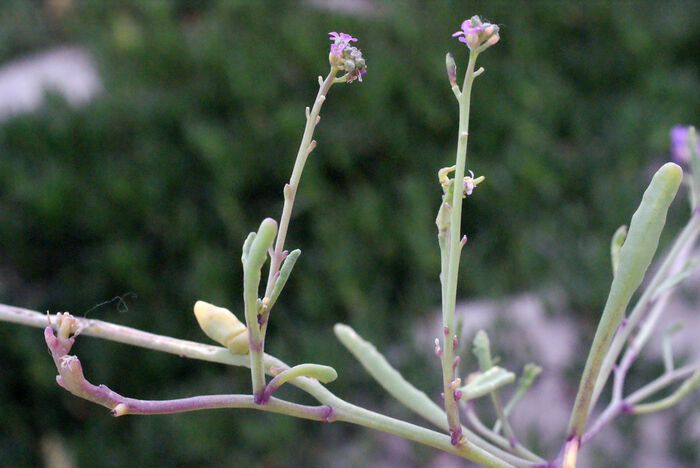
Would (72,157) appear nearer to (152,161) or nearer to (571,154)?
(152,161)

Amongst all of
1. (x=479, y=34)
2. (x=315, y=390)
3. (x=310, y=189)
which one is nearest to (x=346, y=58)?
(x=479, y=34)

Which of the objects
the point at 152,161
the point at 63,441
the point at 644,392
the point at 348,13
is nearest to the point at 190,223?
the point at 152,161

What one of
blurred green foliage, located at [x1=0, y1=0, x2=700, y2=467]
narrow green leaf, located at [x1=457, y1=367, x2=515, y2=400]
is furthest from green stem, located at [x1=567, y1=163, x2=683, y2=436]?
blurred green foliage, located at [x1=0, y1=0, x2=700, y2=467]

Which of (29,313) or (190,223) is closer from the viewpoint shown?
(29,313)

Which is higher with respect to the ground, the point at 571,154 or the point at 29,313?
the point at 571,154

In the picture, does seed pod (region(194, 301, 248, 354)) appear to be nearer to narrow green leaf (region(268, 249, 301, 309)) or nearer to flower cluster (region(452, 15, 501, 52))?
narrow green leaf (region(268, 249, 301, 309))

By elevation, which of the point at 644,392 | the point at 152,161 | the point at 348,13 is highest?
the point at 348,13

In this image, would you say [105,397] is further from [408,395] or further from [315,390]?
[408,395]
